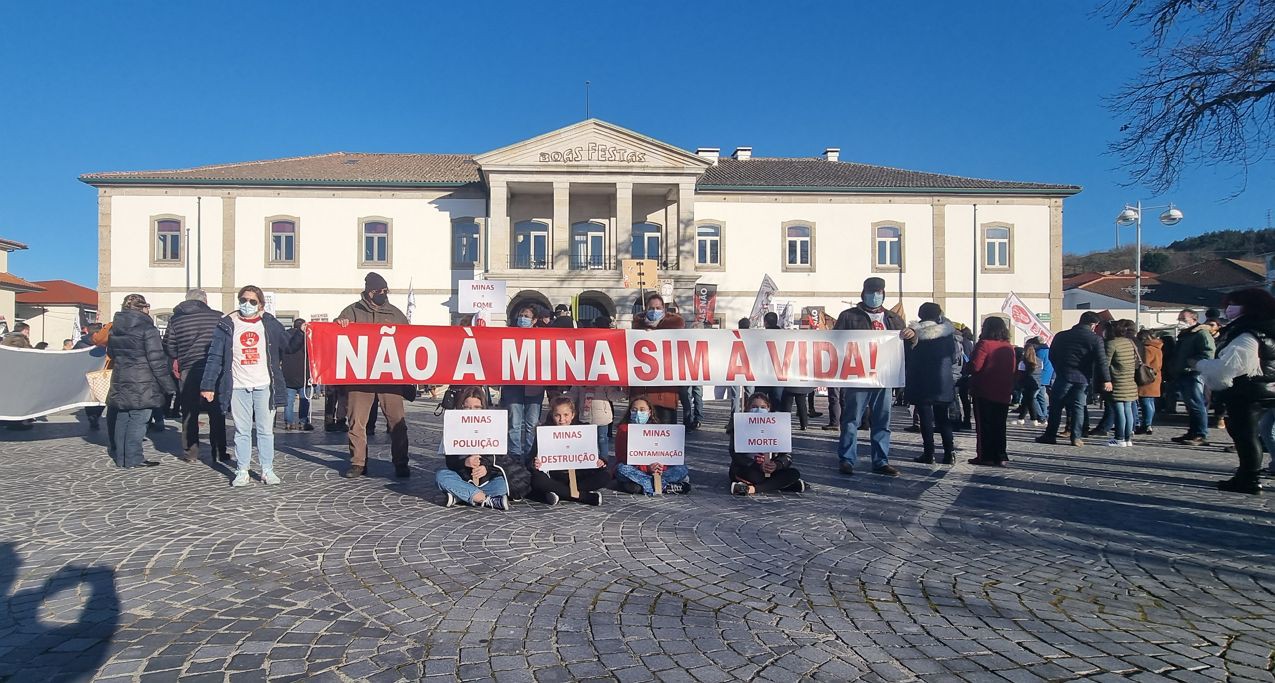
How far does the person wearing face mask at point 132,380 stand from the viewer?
8039 mm

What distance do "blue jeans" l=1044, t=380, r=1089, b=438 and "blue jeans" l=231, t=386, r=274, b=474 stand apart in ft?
34.6

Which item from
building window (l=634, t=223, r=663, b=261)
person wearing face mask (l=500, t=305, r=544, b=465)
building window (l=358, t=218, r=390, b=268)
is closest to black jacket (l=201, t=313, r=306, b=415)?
person wearing face mask (l=500, t=305, r=544, b=465)

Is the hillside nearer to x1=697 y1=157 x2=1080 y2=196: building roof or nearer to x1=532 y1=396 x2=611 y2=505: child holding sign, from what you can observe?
x1=697 y1=157 x2=1080 y2=196: building roof

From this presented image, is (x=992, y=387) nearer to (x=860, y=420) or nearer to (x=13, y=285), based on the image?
(x=860, y=420)

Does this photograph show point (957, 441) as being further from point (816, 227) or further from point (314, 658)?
point (816, 227)

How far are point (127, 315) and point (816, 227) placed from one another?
29.7 m

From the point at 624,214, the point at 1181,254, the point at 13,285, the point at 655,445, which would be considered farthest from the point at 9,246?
the point at 1181,254

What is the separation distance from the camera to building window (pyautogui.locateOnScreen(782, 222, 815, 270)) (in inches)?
1319

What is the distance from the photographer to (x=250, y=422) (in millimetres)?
7078

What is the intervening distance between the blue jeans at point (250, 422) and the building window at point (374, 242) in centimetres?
2701

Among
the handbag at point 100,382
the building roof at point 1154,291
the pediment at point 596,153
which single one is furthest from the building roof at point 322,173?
the building roof at point 1154,291

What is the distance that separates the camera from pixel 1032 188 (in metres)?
33.7

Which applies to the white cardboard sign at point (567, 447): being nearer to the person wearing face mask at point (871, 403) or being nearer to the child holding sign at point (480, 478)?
the child holding sign at point (480, 478)

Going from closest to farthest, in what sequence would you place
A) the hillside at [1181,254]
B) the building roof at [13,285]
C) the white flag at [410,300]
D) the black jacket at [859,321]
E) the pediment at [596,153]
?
the black jacket at [859,321]
the white flag at [410,300]
the pediment at [596,153]
the building roof at [13,285]
the hillside at [1181,254]
